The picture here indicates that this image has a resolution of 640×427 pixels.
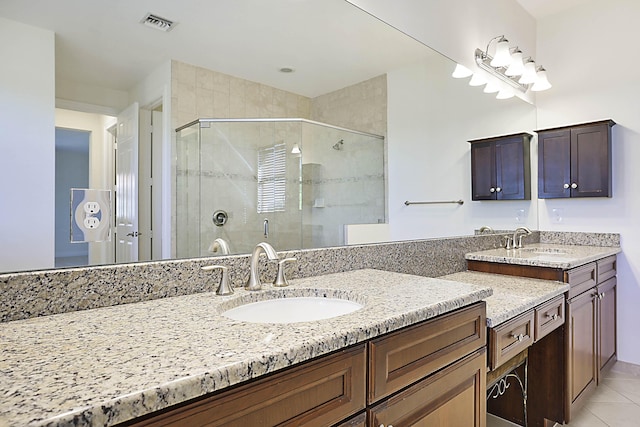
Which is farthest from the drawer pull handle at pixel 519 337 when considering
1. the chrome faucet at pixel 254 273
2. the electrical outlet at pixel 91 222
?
the electrical outlet at pixel 91 222

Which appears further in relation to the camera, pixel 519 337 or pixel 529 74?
pixel 529 74

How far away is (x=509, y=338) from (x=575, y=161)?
2006 mm

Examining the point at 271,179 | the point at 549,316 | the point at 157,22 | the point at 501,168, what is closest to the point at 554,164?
the point at 501,168

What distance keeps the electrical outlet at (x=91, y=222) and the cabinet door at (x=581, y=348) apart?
7.13 ft

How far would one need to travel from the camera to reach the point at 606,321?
8.29 ft

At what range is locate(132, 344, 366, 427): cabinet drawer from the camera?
580mm

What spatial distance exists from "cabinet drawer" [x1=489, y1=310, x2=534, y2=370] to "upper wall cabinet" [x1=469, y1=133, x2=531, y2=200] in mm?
1080

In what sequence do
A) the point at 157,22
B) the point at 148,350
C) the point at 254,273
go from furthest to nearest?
the point at 254,273 → the point at 157,22 → the point at 148,350

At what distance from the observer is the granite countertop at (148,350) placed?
491 millimetres

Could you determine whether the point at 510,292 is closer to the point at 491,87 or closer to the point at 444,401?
the point at 444,401

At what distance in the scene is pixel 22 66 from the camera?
0.84 m

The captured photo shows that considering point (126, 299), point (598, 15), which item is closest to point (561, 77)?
point (598, 15)

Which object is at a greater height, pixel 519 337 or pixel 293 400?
pixel 293 400

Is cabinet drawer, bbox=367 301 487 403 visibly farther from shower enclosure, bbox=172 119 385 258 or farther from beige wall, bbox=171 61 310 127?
beige wall, bbox=171 61 310 127
